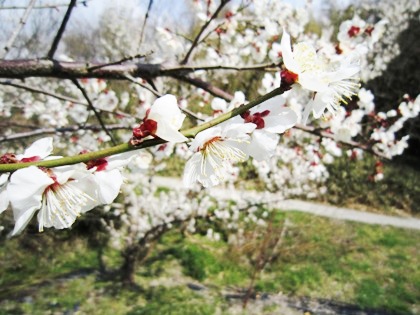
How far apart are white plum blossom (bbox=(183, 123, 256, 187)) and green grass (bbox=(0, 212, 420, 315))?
3935 mm

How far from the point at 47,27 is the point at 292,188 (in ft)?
18.5

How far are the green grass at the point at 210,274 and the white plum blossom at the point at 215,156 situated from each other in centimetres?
393

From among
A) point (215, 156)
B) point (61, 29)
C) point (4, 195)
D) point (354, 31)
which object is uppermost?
point (354, 31)

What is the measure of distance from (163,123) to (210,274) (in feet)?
17.1

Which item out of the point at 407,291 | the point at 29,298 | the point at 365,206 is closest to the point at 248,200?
the point at 407,291

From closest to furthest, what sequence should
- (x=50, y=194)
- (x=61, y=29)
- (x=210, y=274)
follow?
(x=50, y=194), (x=61, y=29), (x=210, y=274)

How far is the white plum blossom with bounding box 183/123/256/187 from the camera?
33.3 inches

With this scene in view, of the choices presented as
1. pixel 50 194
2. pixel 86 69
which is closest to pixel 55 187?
pixel 50 194

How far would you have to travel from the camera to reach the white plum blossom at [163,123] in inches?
27.1

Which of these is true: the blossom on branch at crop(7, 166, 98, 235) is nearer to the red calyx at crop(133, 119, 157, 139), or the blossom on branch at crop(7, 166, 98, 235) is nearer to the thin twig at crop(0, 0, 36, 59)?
the red calyx at crop(133, 119, 157, 139)

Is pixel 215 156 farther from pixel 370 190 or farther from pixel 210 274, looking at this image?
pixel 370 190

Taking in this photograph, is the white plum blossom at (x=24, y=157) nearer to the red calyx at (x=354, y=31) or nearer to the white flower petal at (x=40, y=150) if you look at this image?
the white flower petal at (x=40, y=150)

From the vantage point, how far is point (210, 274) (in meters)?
5.62

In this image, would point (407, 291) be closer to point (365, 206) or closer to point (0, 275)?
point (365, 206)
